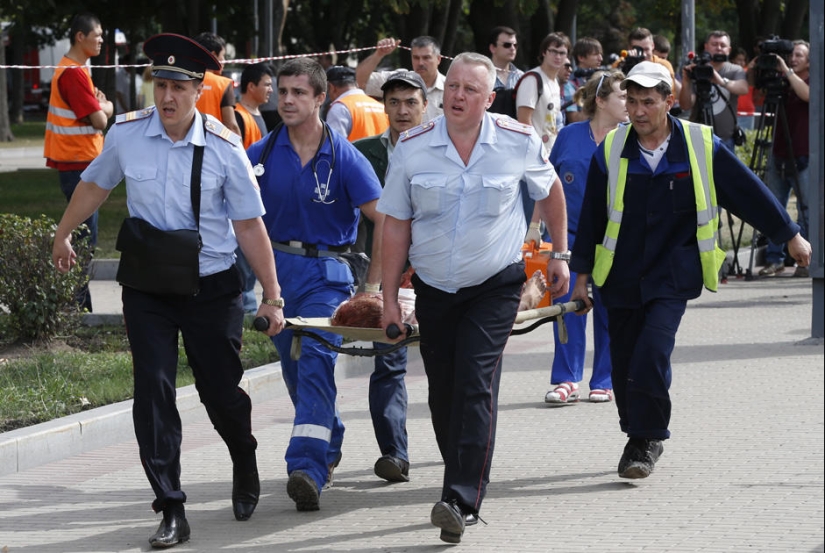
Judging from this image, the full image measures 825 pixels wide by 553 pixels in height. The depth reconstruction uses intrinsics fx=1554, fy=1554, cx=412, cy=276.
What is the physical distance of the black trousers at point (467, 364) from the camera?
19.5 feet

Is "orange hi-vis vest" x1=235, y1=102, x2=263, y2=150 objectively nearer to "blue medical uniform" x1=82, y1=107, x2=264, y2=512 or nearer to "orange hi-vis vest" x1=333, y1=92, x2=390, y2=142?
"orange hi-vis vest" x1=333, y1=92, x2=390, y2=142

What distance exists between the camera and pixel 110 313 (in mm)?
12055

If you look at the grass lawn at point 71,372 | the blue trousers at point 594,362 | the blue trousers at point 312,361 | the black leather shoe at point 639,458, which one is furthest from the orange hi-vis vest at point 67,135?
the black leather shoe at point 639,458

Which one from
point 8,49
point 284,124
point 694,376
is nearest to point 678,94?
point 694,376

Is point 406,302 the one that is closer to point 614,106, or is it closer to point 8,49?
point 614,106

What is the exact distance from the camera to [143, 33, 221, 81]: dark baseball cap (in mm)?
6074

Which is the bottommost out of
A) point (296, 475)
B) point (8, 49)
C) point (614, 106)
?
point (8, 49)

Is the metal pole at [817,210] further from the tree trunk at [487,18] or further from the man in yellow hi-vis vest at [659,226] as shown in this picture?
the tree trunk at [487,18]

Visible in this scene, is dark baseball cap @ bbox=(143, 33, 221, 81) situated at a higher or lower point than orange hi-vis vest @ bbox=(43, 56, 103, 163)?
higher

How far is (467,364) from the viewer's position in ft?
19.7

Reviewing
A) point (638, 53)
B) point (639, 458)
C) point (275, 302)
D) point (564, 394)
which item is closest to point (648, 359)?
point (639, 458)

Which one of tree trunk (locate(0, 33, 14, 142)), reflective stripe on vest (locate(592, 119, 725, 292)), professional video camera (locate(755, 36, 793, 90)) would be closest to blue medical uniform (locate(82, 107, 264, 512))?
reflective stripe on vest (locate(592, 119, 725, 292))

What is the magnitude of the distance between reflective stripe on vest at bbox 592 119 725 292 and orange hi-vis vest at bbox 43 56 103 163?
618 cm

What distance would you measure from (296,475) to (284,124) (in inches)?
61.2
